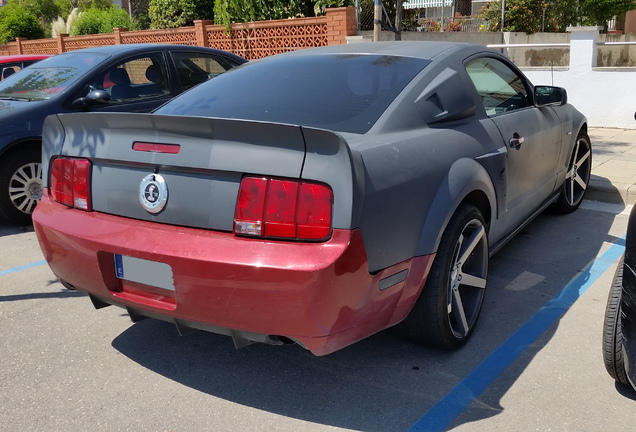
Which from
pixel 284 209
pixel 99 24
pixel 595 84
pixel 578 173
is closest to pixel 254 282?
pixel 284 209

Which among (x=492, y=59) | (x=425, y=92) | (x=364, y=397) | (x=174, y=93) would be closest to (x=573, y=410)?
(x=364, y=397)

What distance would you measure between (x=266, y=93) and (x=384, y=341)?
149cm

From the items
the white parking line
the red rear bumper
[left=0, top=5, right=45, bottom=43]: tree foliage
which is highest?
[left=0, top=5, right=45, bottom=43]: tree foliage

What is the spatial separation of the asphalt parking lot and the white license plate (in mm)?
587

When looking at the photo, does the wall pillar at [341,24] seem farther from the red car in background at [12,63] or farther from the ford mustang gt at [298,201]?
the ford mustang gt at [298,201]

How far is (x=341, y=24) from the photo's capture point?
11047 mm

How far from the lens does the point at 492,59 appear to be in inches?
170

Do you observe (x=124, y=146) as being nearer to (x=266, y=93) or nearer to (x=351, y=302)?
(x=266, y=93)

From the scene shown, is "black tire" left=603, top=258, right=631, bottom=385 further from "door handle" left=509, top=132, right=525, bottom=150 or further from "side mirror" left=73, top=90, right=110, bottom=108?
"side mirror" left=73, top=90, right=110, bottom=108

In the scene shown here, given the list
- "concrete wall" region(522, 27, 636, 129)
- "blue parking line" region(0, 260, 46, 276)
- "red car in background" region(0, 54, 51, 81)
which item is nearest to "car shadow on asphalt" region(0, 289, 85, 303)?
"blue parking line" region(0, 260, 46, 276)

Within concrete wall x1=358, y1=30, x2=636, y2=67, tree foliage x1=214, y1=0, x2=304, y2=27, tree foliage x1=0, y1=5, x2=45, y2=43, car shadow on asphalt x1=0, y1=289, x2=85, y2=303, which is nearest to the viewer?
car shadow on asphalt x1=0, y1=289, x2=85, y2=303

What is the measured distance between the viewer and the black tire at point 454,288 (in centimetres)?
310

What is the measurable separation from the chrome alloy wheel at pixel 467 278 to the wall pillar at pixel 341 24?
8.10m

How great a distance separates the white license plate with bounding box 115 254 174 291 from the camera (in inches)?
107
